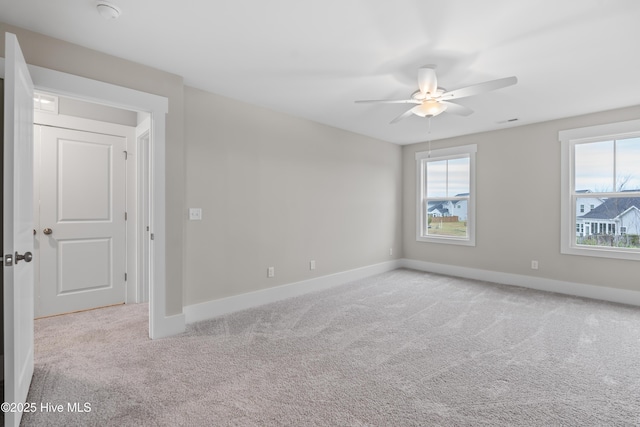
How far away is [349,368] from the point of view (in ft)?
7.63

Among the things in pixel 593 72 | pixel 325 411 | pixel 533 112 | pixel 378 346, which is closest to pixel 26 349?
pixel 325 411

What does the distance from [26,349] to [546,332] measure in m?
4.19

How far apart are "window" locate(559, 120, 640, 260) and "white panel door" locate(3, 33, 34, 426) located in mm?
5702

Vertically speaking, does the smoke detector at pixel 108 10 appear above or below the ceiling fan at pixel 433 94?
above

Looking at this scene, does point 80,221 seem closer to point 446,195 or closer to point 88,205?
point 88,205

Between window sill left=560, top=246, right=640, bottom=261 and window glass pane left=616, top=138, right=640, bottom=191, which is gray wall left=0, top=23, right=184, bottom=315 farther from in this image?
window glass pane left=616, top=138, right=640, bottom=191

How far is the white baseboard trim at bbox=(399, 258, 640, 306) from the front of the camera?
3936mm

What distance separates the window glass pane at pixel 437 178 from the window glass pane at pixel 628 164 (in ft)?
7.56

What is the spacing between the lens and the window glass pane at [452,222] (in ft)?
18.0

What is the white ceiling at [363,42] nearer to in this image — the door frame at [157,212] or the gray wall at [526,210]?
the door frame at [157,212]

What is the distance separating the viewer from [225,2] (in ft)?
6.39

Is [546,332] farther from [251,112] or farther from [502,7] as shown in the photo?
[251,112]

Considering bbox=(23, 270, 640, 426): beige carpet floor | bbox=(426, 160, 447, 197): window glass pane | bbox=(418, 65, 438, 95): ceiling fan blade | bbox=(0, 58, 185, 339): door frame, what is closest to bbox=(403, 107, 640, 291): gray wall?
bbox=(426, 160, 447, 197): window glass pane

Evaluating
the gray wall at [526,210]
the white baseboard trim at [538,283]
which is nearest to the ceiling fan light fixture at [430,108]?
the gray wall at [526,210]
